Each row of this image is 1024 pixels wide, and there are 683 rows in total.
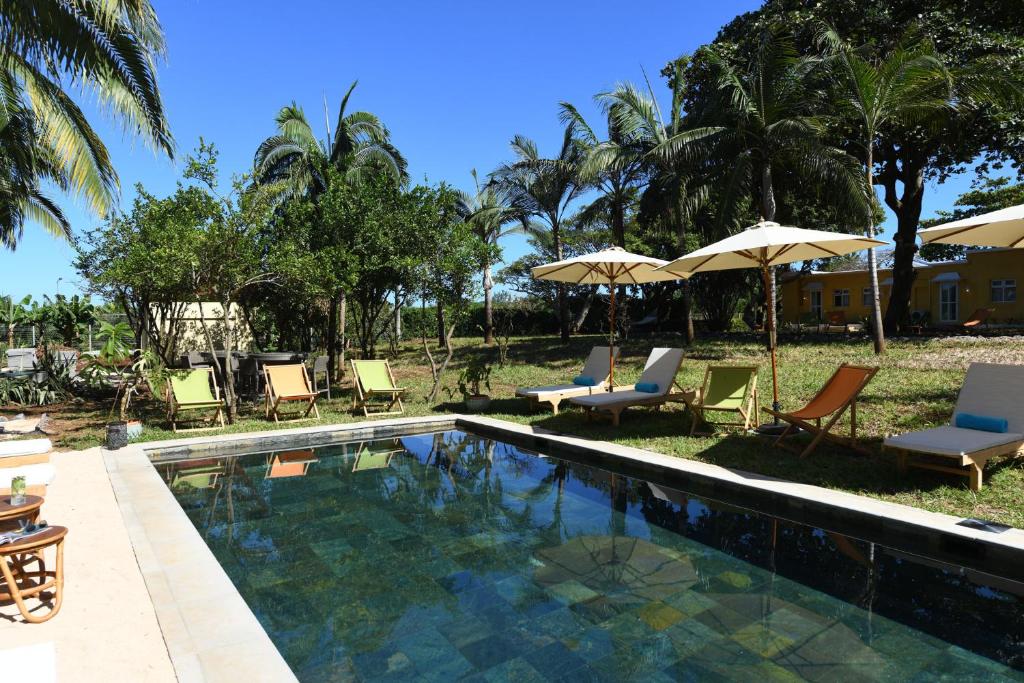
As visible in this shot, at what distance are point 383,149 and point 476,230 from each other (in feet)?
16.9

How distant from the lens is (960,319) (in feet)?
79.6

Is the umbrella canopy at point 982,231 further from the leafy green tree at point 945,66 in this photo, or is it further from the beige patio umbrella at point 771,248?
the leafy green tree at point 945,66

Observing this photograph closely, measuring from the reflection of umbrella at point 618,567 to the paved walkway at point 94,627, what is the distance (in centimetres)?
239

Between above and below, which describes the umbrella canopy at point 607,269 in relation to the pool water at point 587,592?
above

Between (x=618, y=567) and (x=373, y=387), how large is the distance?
7.70 metres

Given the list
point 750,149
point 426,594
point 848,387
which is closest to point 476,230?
point 750,149

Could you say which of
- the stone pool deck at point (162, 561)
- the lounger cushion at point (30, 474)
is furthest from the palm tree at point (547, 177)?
the lounger cushion at point (30, 474)

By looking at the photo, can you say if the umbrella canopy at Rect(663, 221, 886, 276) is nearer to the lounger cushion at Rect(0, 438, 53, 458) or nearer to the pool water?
the pool water

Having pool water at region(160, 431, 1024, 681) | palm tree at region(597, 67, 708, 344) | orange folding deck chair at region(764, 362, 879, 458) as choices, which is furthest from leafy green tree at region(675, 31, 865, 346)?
pool water at region(160, 431, 1024, 681)

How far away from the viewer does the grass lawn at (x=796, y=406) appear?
18.5 feet

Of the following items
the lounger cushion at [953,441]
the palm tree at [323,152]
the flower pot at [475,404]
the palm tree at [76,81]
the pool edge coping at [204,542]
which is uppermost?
the palm tree at [323,152]

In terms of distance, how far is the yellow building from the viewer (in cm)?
2286

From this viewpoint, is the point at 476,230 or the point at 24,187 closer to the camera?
the point at 24,187

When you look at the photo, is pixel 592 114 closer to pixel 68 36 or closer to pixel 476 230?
pixel 476 230
